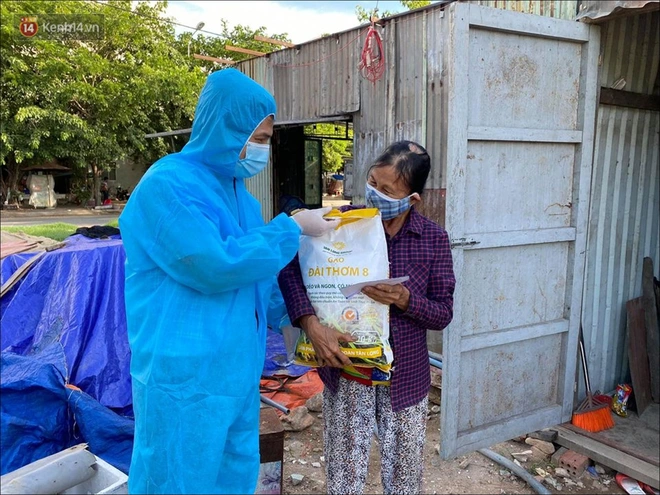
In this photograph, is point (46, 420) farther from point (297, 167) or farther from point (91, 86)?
point (91, 86)

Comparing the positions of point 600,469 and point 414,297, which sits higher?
point 414,297

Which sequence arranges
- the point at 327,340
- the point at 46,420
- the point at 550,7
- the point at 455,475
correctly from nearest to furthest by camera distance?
1. the point at 327,340
2. the point at 46,420
3. the point at 455,475
4. the point at 550,7

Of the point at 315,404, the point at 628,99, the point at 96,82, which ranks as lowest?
the point at 315,404

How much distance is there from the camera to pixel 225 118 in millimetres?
1559

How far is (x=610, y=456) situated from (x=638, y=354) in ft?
3.84

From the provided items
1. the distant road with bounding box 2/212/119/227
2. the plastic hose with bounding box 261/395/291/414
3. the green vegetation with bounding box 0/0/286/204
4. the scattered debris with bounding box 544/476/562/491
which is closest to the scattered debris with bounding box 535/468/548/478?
the scattered debris with bounding box 544/476/562/491

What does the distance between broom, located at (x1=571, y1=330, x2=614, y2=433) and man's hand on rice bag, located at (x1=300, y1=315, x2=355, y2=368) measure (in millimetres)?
2596

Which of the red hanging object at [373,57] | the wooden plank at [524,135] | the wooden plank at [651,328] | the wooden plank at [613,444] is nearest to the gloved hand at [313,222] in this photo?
the wooden plank at [524,135]

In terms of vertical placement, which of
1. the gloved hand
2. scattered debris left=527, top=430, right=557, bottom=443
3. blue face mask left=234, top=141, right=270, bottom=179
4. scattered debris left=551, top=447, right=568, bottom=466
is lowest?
scattered debris left=551, top=447, right=568, bottom=466

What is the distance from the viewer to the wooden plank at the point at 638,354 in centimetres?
406

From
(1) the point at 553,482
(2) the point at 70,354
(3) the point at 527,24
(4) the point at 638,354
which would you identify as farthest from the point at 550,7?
(2) the point at 70,354

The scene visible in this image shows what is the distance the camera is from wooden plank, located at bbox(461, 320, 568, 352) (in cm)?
310

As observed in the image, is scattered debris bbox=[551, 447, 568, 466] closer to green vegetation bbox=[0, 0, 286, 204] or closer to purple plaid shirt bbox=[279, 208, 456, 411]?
purple plaid shirt bbox=[279, 208, 456, 411]

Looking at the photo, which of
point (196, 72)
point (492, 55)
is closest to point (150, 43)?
point (196, 72)
